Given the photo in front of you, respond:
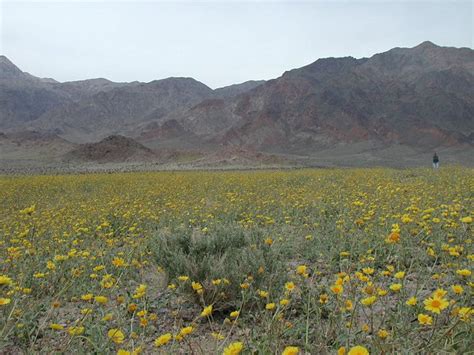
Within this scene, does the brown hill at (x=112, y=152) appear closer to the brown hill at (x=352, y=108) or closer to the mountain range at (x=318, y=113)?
the mountain range at (x=318, y=113)

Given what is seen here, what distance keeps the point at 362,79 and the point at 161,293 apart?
93.1 m

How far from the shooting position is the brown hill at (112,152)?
51.6 metres

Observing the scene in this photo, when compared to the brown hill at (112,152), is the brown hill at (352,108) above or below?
above

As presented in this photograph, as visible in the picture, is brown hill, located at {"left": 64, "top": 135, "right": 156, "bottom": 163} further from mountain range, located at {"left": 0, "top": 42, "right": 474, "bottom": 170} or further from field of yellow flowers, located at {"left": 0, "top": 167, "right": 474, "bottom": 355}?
field of yellow flowers, located at {"left": 0, "top": 167, "right": 474, "bottom": 355}

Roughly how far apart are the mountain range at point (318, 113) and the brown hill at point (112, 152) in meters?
13.7

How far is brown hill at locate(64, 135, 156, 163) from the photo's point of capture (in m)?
51.6

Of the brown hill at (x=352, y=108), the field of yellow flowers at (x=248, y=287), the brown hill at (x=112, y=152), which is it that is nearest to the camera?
the field of yellow flowers at (x=248, y=287)

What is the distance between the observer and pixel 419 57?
340 feet

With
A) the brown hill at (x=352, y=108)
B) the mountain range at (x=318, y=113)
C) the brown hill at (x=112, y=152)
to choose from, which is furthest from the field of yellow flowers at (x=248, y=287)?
the brown hill at (x=352, y=108)

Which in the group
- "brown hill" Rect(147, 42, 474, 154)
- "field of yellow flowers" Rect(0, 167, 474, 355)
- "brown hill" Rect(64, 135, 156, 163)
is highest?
"brown hill" Rect(147, 42, 474, 154)

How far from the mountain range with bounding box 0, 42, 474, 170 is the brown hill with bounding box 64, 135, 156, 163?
1366 cm

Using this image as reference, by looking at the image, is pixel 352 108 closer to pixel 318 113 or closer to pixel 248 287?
pixel 318 113

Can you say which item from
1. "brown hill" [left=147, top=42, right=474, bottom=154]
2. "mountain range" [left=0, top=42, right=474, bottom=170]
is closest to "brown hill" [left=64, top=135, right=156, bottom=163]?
"mountain range" [left=0, top=42, right=474, bottom=170]

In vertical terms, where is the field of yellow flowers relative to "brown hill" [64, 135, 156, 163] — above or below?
below
